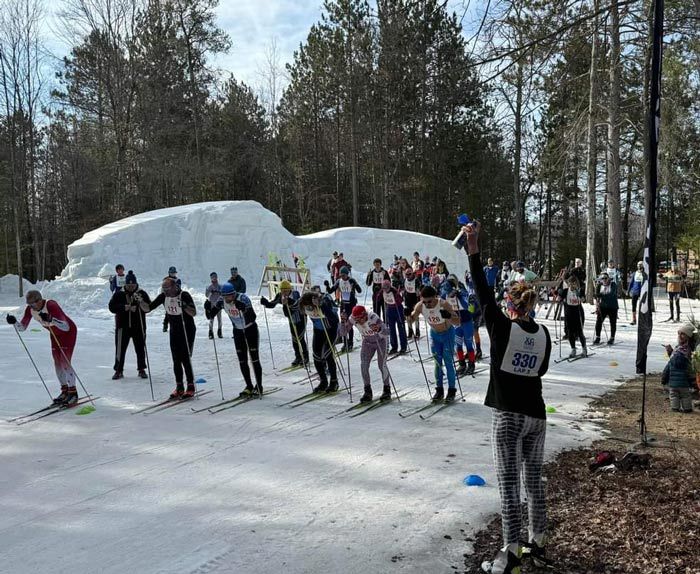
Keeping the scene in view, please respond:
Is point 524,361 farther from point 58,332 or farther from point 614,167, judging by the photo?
point 614,167

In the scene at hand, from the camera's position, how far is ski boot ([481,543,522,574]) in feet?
11.8

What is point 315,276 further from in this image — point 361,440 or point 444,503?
point 444,503

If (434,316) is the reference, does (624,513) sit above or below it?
below

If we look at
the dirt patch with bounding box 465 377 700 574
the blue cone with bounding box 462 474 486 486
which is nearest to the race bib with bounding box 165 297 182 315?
the blue cone with bounding box 462 474 486 486

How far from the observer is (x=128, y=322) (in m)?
10.7

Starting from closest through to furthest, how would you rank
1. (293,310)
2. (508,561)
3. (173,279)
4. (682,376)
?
(508,561) < (682,376) < (173,279) < (293,310)

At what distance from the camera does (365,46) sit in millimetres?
35031

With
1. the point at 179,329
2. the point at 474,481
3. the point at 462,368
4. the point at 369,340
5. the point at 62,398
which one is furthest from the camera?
the point at 462,368

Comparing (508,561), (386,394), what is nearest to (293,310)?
A: (386,394)

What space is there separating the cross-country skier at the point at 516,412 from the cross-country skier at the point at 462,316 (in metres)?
6.47

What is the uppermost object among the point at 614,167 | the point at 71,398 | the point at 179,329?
the point at 614,167

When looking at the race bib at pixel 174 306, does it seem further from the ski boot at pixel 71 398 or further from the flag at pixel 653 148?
the flag at pixel 653 148

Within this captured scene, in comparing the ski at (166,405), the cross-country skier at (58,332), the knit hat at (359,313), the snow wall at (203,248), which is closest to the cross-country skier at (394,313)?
the knit hat at (359,313)

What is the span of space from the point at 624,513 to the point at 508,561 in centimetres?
145
